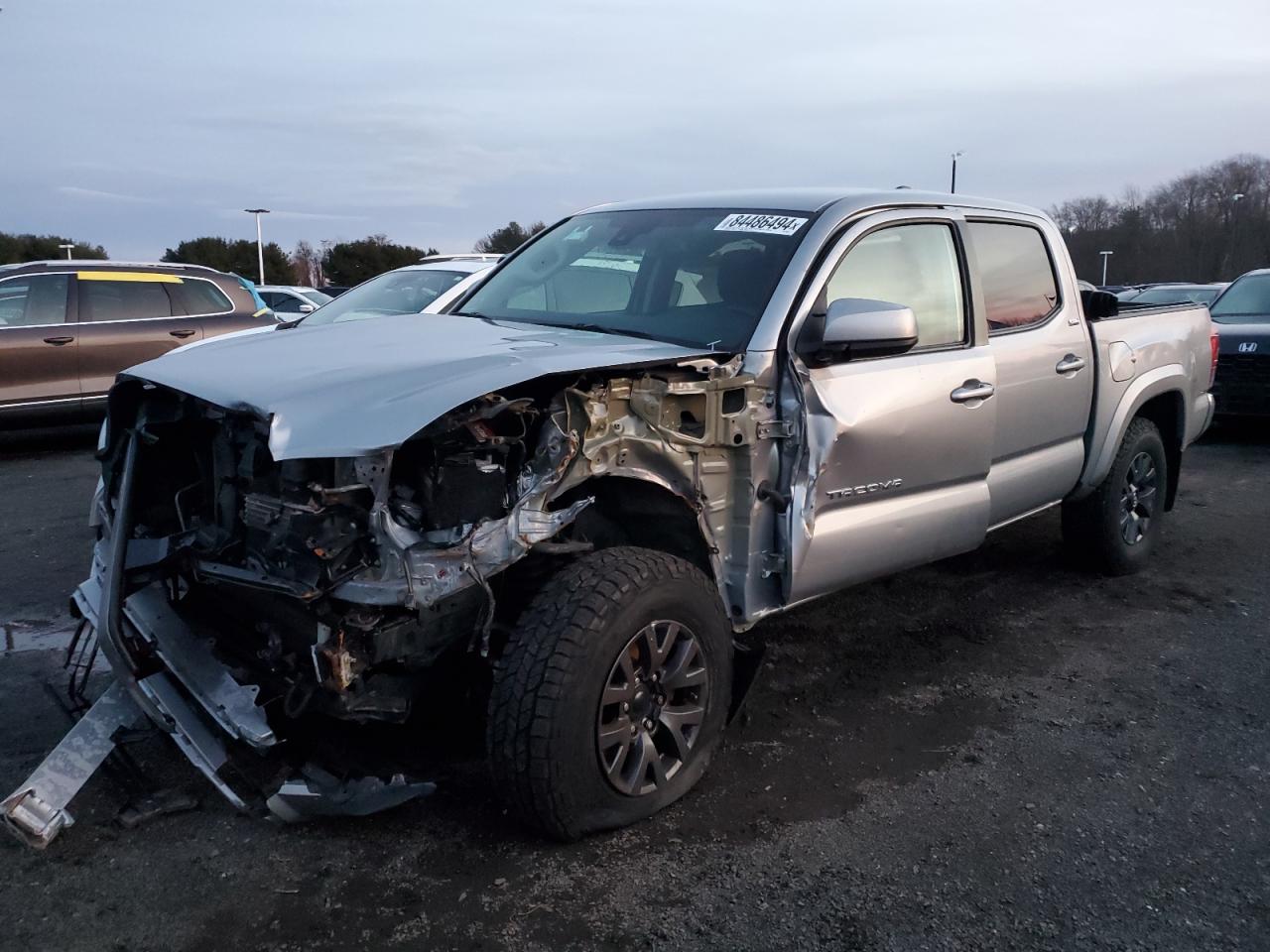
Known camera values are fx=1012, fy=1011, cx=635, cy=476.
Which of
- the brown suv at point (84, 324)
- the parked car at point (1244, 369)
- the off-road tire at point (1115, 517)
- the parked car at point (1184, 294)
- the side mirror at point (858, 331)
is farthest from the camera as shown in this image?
the parked car at point (1184, 294)

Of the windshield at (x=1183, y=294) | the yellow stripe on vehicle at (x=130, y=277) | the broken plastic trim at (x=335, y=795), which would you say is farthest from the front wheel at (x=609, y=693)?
the windshield at (x=1183, y=294)

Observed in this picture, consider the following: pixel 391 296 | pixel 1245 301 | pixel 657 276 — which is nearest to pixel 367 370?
pixel 657 276

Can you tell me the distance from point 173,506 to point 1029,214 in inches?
161

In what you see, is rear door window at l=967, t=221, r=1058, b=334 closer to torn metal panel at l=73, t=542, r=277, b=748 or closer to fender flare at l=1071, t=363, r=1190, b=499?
fender flare at l=1071, t=363, r=1190, b=499

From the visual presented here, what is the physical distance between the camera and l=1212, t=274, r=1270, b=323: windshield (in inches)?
412

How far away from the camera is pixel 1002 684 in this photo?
13.9 feet

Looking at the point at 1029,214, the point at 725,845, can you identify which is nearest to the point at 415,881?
the point at 725,845

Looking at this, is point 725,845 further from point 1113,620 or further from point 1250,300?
point 1250,300

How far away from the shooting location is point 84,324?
9453mm

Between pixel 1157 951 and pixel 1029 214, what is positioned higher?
pixel 1029 214

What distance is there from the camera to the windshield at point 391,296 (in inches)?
312

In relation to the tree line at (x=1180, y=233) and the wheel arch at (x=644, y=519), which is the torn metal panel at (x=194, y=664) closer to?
the wheel arch at (x=644, y=519)

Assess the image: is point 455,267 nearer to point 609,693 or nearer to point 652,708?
point 652,708

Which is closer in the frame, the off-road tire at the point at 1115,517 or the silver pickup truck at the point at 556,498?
the silver pickup truck at the point at 556,498
